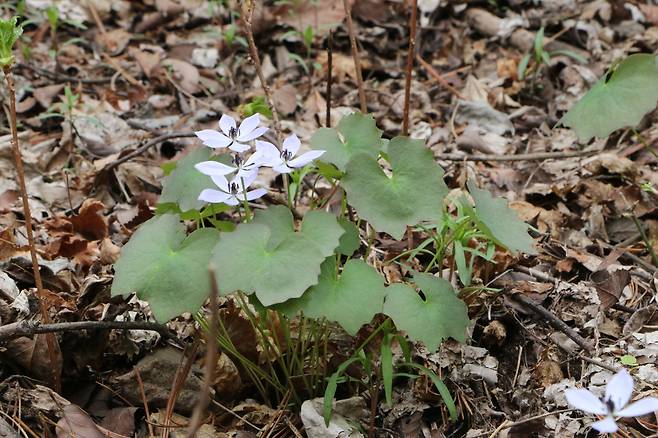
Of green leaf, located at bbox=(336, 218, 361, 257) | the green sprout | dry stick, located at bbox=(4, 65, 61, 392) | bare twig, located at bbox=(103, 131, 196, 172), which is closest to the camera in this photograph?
dry stick, located at bbox=(4, 65, 61, 392)

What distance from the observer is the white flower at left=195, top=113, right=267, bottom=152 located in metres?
1.43


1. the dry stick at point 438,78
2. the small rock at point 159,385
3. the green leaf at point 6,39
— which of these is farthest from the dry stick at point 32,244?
the dry stick at point 438,78

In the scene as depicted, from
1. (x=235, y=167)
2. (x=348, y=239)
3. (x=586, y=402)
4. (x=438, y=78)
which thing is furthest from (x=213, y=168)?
(x=438, y=78)

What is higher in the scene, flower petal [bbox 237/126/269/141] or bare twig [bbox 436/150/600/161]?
flower petal [bbox 237/126/269/141]

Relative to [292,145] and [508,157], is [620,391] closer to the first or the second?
[292,145]

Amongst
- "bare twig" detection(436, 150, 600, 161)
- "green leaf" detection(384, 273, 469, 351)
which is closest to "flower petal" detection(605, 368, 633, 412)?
"green leaf" detection(384, 273, 469, 351)

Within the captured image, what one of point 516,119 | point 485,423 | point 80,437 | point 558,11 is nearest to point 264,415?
point 80,437

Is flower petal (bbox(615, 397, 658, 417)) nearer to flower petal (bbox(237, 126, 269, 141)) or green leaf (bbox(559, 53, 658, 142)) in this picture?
green leaf (bbox(559, 53, 658, 142))

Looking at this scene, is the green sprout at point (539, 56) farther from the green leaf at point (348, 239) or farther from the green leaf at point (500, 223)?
the green leaf at point (348, 239)

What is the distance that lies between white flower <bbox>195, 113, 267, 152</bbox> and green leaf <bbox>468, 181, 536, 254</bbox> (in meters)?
0.50

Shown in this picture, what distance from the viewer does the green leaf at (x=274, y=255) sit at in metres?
1.28

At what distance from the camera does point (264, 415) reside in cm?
170

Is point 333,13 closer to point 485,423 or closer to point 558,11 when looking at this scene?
point 558,11

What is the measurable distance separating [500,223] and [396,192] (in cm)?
27
